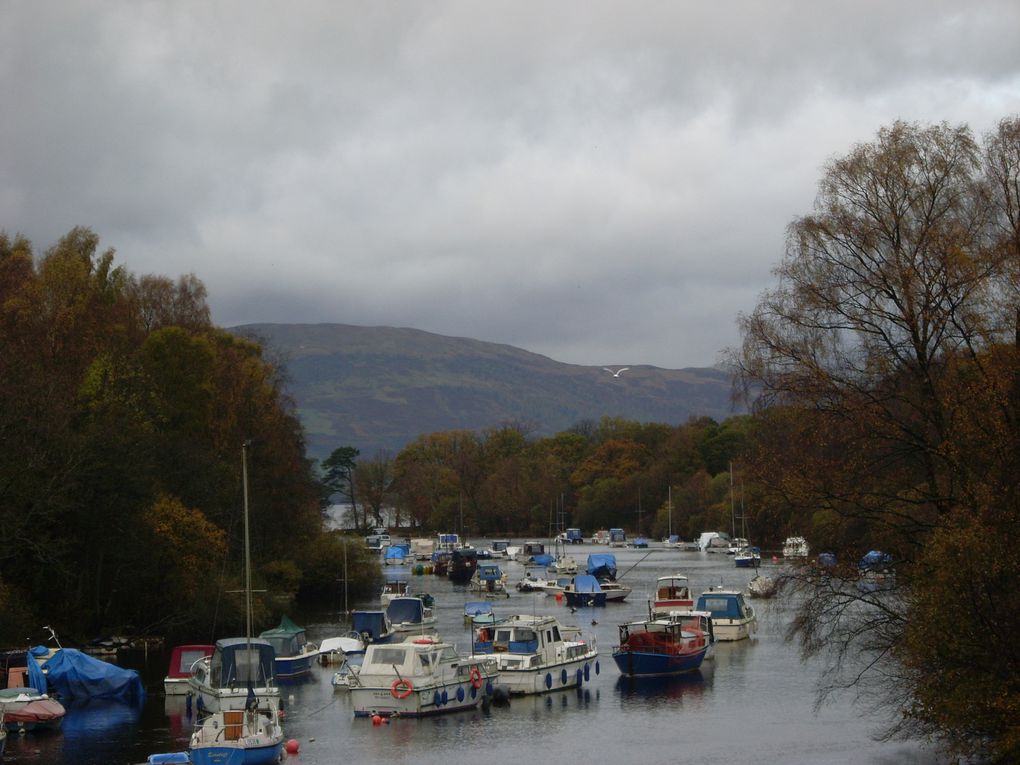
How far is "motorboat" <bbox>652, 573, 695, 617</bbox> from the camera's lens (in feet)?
242

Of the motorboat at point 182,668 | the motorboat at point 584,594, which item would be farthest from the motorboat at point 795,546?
the motorboat at point 584,594

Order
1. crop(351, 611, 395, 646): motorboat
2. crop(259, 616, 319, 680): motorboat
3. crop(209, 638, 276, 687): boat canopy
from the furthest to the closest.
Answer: crop(351, 611, 395, 646): motorboat < crop(259, 616, 319, 680): motorboat < crop(209, 638, 276, 687): boat canopy

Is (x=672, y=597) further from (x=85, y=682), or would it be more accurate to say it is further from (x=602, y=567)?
(x=85, y=682)

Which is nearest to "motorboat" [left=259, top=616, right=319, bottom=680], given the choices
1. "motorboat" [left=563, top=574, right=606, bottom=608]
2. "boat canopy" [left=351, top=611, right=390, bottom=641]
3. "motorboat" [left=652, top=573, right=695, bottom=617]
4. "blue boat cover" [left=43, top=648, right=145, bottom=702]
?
"blue boat cover" [left=43, top=648, right=145, bottom=702]

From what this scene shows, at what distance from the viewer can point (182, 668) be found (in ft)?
167

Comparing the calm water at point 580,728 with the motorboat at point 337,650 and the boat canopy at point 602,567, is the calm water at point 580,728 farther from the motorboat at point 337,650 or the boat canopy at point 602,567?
the boat canopy at point 602,567

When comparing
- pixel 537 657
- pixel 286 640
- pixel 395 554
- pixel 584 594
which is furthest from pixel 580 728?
pixel 395 554

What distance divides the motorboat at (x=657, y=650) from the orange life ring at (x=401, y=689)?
475 inches

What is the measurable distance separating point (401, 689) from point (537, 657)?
7.46 metres

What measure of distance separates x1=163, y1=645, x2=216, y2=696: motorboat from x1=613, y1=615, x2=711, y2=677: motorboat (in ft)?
58.5

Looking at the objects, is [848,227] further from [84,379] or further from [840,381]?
[84,379]

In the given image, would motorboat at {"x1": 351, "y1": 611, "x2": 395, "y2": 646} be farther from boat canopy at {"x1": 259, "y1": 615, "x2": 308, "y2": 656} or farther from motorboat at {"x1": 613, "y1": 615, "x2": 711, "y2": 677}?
motorboat at {"x1": 613, "y1": 615, "x2": 711, "y2": 677}

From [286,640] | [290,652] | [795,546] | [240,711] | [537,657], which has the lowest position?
[290,652]

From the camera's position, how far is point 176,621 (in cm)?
6694
